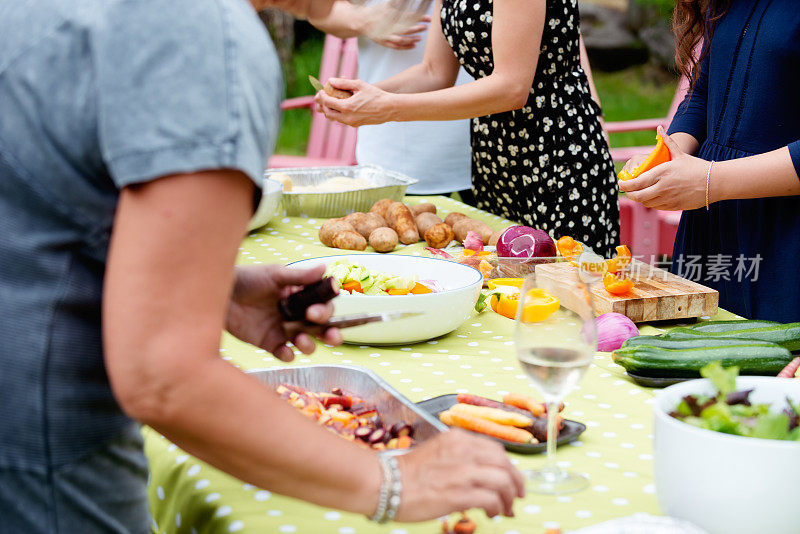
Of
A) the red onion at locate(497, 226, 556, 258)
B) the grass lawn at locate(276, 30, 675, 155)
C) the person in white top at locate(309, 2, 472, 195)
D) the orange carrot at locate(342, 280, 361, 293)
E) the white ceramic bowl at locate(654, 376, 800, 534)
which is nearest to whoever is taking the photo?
the white ceramic bowl at locate(654, 376, 800, 534)

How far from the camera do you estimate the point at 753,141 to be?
2314mm

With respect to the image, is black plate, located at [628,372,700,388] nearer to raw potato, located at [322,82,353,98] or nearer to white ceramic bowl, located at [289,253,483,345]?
white ceramic bowl, located at [289,253,483,345]

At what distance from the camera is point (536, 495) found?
106cm

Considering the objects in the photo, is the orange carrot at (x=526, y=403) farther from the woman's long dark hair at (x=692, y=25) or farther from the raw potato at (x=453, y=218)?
the woman's long dark hair at (x=692, y=25)

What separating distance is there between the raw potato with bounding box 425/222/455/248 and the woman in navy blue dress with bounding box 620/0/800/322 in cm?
63

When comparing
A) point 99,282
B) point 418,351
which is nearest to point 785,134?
point 418,351

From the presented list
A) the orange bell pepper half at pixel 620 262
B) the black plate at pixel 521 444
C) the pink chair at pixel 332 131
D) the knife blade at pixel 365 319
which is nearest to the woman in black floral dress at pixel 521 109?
the orange bell pepper half at pixel 620 262

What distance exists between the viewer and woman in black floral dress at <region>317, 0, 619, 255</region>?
8.78 feet

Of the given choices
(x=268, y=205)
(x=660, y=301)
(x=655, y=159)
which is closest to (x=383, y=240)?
(x=268, y=205)

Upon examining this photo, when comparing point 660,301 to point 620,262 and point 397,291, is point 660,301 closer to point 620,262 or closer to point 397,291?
point 620,262

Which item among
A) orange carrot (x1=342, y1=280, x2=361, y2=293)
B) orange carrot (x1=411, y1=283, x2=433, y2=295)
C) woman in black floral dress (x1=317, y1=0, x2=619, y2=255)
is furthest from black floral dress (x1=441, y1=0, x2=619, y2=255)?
orange carrot (x1=342, y1=280, x2=361, y2=293)

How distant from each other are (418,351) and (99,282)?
2.99ft

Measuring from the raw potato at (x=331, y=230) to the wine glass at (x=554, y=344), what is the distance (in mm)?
1530

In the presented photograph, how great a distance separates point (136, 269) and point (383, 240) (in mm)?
1827
